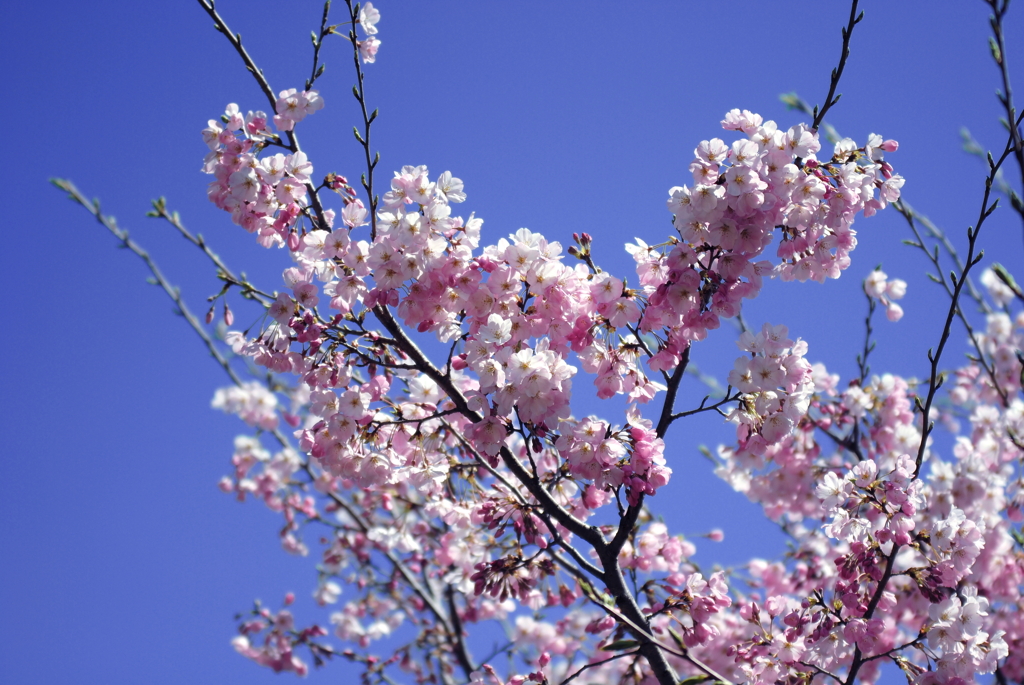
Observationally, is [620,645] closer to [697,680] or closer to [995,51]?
[697,680]

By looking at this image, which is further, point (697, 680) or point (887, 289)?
point (887, 289)

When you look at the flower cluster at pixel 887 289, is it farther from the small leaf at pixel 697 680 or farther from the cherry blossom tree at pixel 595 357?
the small leaf at pixel 697 680

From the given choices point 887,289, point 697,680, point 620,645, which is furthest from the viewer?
point 887,289

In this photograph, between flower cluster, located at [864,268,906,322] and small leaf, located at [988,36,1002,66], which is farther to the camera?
flower cluster, located at [864,268,906,322]

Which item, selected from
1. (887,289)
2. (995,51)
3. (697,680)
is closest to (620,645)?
(697,680)

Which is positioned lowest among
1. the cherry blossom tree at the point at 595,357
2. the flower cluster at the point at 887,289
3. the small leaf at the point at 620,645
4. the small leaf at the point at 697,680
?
the small leaf at the point at 697,680

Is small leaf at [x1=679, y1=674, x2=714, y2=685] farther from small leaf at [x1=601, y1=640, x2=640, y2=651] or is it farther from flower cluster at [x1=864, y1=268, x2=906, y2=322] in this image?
flower cluster at [x1=864, y1=268, x2=906, y2=322]

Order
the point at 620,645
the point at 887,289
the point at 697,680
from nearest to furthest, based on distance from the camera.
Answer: the point at 697,680 → the point at 620,645 → the point at 887,289

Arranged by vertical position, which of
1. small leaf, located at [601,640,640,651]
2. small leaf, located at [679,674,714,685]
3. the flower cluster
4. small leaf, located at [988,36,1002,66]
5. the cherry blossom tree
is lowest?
small leaf, located at [679,674,714,685]

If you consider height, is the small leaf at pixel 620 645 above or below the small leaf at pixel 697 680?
above

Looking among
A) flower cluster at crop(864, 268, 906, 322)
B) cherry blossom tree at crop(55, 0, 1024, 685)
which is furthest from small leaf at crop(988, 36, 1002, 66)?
flower cluster at crop(864, 268, 906, 322)

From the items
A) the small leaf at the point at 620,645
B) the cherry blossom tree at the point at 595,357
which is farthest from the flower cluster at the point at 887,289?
the small leaf at the point at 620,645

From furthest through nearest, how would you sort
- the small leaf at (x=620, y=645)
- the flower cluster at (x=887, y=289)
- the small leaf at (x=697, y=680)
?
the flower cluster at (x=887, y=289), the small leaf at (x=620, y=645), the small leaf at (x=697, y=680)

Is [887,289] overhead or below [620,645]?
overhead
